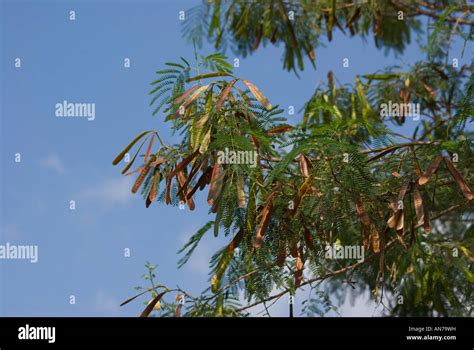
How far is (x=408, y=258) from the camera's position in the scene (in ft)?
12.1

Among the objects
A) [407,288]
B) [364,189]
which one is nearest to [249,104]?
[364,189]

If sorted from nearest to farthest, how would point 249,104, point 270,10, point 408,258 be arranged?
1. point 249,104
2. point 408,258
3. point 270,10

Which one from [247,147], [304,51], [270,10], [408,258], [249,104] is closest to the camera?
[247,147]

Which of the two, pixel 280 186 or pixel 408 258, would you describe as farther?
pixel 408 258

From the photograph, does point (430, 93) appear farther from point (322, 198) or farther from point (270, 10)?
point (322, 198)

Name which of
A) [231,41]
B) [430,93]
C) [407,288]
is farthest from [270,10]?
[407,288]

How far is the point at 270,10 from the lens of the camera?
4605 millimetres

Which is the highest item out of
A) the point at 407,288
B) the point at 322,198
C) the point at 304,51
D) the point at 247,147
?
the point at 304,51

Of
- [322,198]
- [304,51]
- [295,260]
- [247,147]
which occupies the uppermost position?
[304,51]

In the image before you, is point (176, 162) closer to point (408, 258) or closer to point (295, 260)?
point (295, 260)

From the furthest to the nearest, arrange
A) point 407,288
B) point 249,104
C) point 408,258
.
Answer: point 407,288, point 408,258, point 249,104
